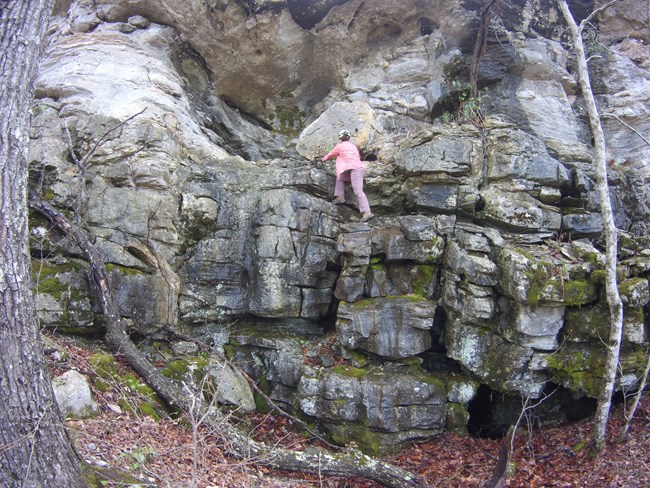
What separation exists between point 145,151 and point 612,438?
10554mm

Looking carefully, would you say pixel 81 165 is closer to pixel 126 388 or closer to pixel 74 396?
pixel 126 388

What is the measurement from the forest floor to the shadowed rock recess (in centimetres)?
52

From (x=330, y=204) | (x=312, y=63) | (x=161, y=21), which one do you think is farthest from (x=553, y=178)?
(x=161, y=21)

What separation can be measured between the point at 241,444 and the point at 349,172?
6.46 metres

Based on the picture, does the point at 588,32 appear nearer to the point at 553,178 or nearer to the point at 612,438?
the point at 553,178

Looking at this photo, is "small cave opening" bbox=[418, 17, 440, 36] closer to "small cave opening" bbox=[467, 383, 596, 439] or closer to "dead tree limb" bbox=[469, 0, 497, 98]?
"dead tree limb" bbox=[469, 0, 497, 98]

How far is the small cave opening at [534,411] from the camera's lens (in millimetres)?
9758

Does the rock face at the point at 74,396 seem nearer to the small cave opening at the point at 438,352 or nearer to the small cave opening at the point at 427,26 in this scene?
the small cave opening at the point at 438,352

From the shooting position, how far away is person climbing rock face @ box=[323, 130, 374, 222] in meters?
11.2

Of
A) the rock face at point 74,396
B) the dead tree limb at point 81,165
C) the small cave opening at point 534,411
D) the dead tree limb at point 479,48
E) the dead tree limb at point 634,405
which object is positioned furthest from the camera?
the dead tree limb at point 479,48

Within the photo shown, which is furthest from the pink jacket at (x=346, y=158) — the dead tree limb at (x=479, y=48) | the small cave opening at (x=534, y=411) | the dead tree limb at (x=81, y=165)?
the small cave opening at (x=534, y=411)

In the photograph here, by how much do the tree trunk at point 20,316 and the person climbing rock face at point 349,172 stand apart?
23.1 ft

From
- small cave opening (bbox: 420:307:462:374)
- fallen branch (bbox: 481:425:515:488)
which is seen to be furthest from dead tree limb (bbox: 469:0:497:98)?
fallen branch (bbox: 481:425:515:488)

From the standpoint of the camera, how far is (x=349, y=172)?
11578mm
